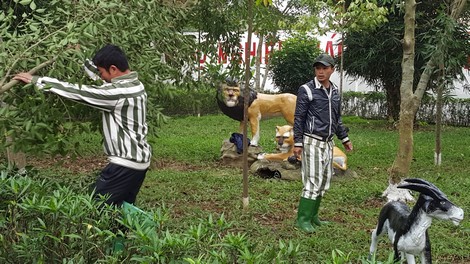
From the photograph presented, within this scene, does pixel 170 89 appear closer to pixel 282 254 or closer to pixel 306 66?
pixel 282 254

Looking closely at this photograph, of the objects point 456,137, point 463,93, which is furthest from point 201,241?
point 463,93

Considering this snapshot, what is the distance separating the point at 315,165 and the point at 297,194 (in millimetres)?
2039

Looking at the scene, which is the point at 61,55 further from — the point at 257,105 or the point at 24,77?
the point at 257,105

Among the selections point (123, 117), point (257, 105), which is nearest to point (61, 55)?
point (123, 117)

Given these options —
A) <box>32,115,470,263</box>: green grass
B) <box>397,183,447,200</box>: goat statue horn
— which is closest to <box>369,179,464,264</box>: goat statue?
<box>397,183,447,200</box>: goat statue horn

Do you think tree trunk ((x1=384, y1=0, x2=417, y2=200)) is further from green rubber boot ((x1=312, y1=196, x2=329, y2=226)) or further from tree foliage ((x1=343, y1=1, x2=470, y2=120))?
tree foliage ((x1=343, y1=1, x2=470, y2=120))

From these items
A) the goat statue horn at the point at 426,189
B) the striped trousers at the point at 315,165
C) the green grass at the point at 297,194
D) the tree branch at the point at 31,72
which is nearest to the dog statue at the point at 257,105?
the green grass at the point at 297,194

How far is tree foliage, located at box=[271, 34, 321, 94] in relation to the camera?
70.6 feet

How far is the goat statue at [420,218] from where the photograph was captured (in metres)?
3.75

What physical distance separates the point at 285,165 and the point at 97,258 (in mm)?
6180

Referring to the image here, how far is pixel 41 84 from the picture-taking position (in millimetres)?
3906

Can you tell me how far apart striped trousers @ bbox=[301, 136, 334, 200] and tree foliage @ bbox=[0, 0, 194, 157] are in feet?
4.78

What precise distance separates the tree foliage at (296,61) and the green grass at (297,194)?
7.49 meters

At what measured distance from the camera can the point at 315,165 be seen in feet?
19.1
